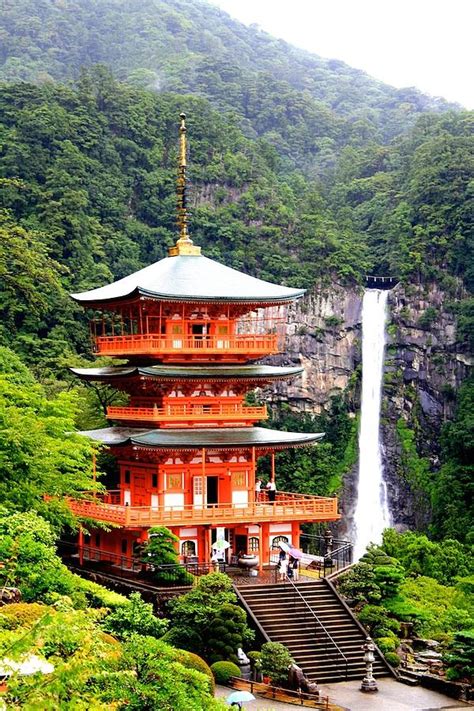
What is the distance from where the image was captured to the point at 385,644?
28.3 m

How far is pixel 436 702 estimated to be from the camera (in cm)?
2541

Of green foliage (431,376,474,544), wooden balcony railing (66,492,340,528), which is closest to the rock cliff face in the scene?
green foliage (431,376,474,544)

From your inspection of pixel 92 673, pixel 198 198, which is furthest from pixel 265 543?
pixel 198 198

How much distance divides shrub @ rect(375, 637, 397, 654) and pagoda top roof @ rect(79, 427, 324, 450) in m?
6.73

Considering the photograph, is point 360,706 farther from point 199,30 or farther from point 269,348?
point 199,30

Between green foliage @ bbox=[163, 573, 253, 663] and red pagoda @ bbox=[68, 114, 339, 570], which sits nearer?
green foliage @ bbox=[163, 573, 253, 663]

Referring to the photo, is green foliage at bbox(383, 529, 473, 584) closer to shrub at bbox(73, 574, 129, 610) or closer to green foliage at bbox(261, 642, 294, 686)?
green foliage at bbox(261, 642, 294, 686)

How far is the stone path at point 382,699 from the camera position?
24578 millimetres

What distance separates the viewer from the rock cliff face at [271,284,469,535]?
7000 cm

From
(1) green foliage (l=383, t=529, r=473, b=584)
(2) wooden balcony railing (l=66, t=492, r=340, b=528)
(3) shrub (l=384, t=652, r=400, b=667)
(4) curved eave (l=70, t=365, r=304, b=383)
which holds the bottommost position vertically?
(1) green foliage (l=383, t=529, r=473, b=584)

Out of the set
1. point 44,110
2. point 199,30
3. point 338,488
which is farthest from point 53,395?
point 199,30

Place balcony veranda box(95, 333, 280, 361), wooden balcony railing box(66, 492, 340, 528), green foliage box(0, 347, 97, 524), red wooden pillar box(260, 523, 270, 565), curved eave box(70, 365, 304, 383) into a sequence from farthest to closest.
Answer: balcony veranda box(95, 333, 280, 361) < red wooden pillar box(260, 523, 270, 565) < curved eave box(70, 365, 304, 383) < wooden balcony railing box(66, 492, 340, 528) < green foliage box(0, 347, 97, 524)

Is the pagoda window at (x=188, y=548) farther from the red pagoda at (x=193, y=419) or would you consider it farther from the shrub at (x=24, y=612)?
the shrub at (x=24, y=612)

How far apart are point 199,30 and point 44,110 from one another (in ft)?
237
